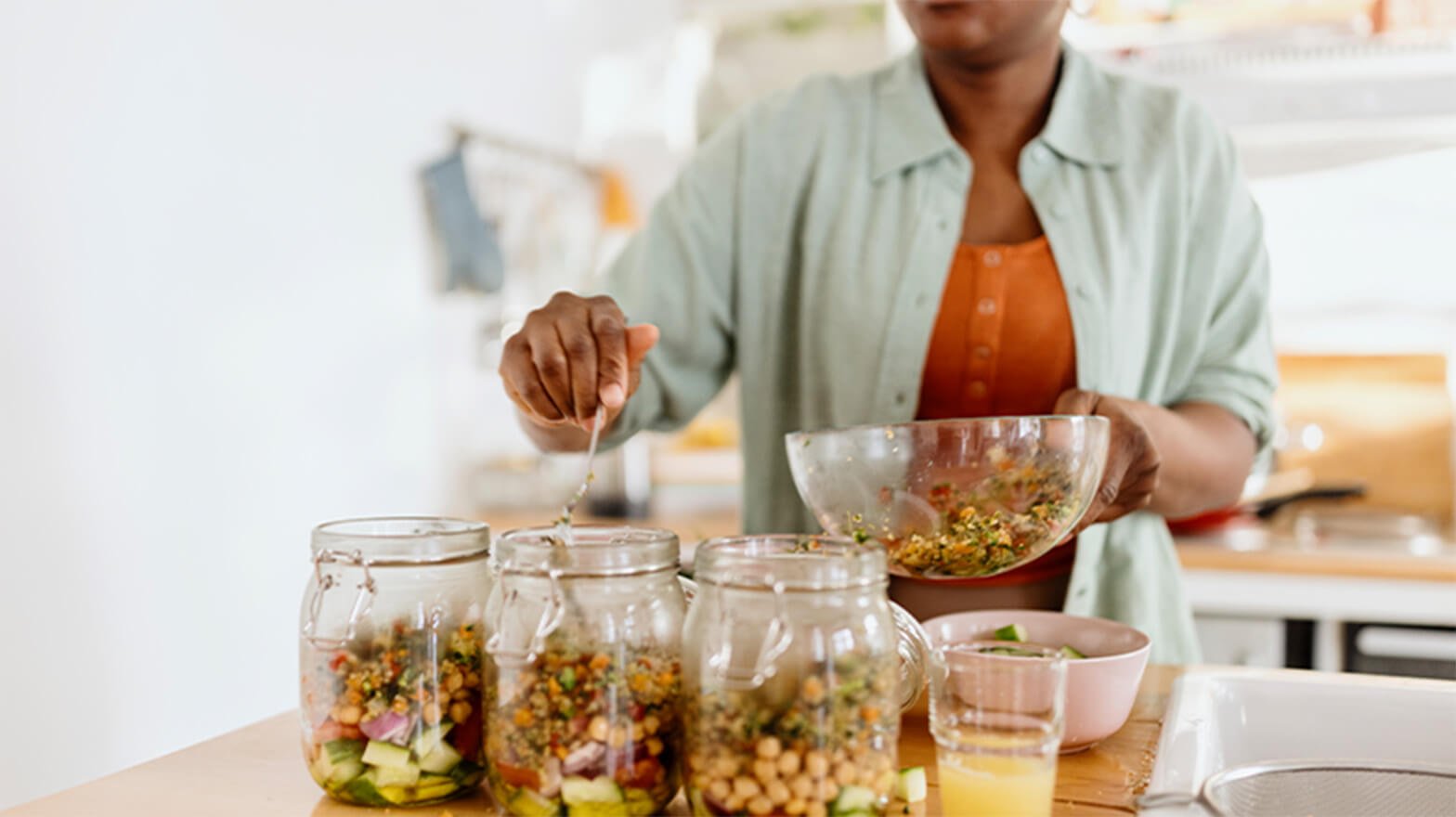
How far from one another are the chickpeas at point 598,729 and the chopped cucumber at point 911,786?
188mm

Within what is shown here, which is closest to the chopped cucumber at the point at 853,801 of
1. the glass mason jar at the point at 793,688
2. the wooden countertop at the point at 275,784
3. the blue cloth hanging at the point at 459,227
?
the glass mason jar at the point at 793,688

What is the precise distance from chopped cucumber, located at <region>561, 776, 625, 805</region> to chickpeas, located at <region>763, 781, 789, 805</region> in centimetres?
10

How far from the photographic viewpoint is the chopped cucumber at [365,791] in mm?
775

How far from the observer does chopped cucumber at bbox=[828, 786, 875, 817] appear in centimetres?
67

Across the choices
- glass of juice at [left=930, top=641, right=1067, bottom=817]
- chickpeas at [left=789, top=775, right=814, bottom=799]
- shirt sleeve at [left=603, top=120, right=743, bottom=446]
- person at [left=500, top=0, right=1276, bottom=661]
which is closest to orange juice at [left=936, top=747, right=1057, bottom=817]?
glass of juice at [left=930, top=641, right=1067, bottom=817]

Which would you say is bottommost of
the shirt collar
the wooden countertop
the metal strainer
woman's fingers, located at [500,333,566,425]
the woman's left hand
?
the metal strainer

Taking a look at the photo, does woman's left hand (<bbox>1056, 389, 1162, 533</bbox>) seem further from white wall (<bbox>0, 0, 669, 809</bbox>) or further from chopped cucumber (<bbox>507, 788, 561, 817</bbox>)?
white wall (<bbox>0, 0, 669, 809</bbox>)

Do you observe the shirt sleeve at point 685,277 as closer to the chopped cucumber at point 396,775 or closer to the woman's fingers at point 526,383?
the woman's fingers at point 526,383

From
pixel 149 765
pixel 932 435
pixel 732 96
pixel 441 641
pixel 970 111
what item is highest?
pixel 732 96

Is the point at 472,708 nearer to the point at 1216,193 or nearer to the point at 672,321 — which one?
the point at 672,321

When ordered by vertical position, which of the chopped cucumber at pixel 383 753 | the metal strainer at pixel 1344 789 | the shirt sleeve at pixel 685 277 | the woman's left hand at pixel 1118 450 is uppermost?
the shirt sleeve at pixel 685 277

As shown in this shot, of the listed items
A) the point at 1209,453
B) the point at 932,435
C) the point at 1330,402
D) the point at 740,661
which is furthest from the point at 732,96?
the point at 740,661

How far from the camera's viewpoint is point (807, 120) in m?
1.39

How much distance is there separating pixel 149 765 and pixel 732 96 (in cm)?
241
